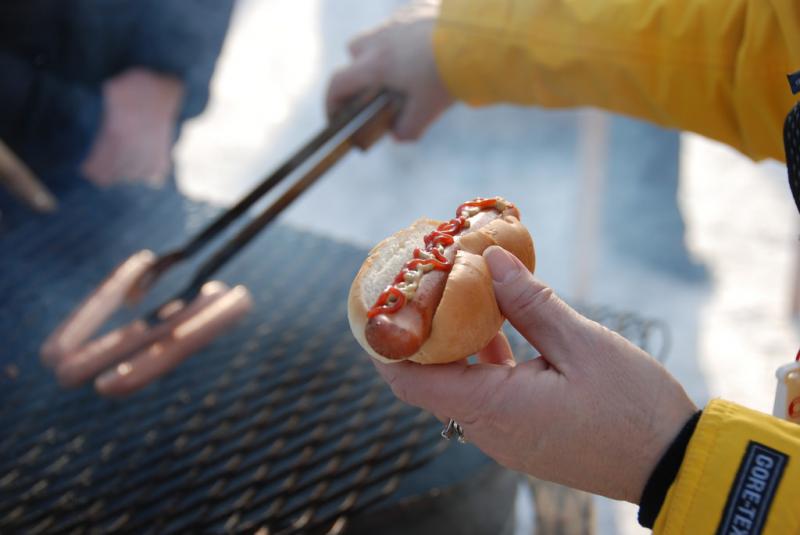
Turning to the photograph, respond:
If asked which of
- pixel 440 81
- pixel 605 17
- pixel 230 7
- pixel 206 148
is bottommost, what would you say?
pixel 206 148

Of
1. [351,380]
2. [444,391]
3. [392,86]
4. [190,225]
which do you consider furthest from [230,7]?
[444,391]

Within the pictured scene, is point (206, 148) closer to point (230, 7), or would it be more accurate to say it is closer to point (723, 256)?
point (230, 7)

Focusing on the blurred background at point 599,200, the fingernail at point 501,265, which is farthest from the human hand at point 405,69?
the blurred background at point 599,200

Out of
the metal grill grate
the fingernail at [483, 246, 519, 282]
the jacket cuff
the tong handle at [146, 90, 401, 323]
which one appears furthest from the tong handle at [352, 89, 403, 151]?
the jacket cuff

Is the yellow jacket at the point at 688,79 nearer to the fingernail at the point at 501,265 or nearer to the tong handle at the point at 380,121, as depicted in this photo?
the tong handle at the point at 380,121

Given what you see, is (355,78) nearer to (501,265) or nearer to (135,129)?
(501,265)

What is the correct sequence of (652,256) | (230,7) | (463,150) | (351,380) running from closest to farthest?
(351,380)
(230,7)
(652,256)
(463,150)

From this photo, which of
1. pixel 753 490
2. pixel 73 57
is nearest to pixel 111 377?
pixel 753 490
